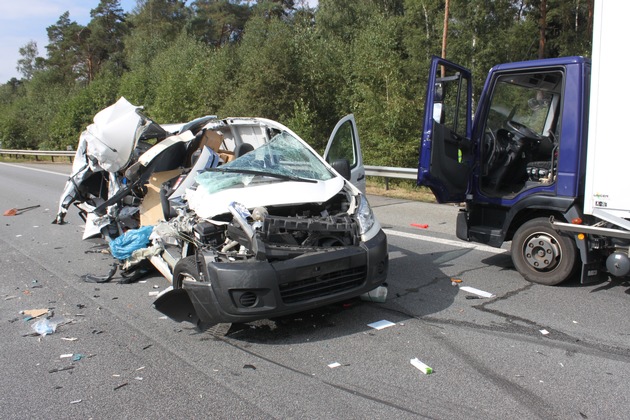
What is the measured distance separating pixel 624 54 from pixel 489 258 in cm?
291

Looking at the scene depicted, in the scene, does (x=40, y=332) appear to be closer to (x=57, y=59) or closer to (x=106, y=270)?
(x=106, y=270)

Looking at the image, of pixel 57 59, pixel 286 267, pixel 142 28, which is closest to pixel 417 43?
pixel 286 267

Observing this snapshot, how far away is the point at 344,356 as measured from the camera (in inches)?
148

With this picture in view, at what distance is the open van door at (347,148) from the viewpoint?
247 inches

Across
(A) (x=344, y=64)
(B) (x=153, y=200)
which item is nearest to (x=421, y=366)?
(B) (x=153, y=200)

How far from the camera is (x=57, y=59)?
6525 cm

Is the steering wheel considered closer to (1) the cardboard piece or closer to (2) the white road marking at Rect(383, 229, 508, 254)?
(2) the white road marking at Rect(383, 229, 508, 254)

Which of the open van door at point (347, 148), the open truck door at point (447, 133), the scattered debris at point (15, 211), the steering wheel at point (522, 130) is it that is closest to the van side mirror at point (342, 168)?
the open van door at point (347, 148)

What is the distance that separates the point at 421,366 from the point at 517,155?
334 cm

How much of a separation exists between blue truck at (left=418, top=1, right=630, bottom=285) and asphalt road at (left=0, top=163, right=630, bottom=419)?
444 mm

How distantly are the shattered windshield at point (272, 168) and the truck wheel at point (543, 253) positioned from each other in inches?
85.9

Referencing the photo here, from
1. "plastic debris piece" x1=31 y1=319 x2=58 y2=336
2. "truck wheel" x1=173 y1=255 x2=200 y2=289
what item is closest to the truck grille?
"truck wheel" x1=173 y1=255 x2=200 y2=289

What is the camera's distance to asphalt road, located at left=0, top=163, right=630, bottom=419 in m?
3.10

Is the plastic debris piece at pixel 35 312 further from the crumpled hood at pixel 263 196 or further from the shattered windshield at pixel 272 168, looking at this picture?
the shattered windshield at pixel 272 168
